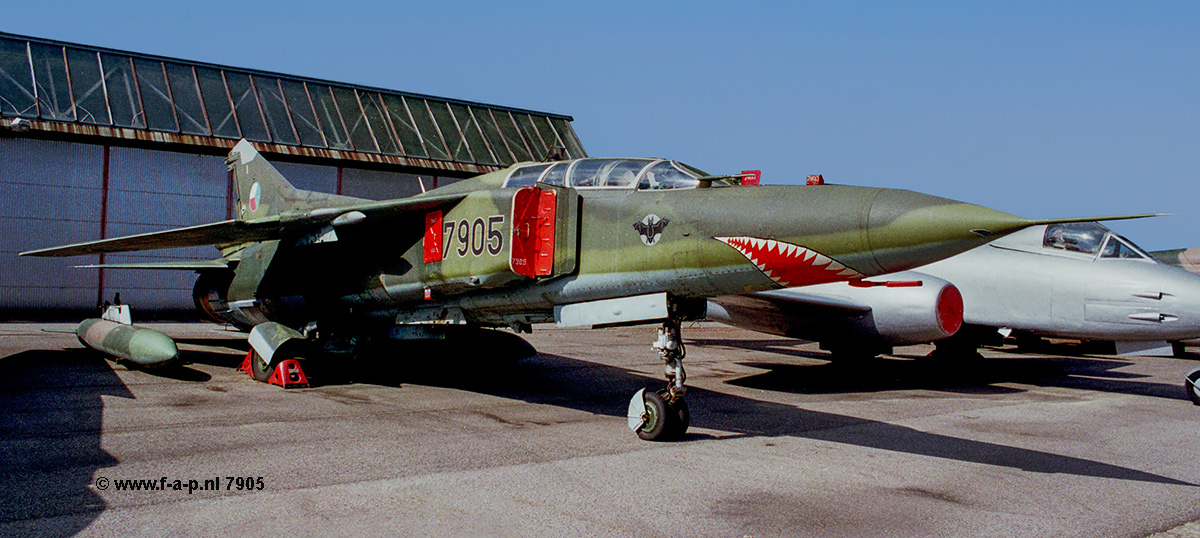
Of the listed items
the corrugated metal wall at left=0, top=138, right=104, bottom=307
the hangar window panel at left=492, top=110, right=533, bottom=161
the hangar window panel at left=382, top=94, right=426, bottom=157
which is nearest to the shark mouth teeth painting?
the corrugated metal wall at left=0, top=138, right=104, bottom=307

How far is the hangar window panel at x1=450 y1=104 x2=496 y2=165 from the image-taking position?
29984 mm

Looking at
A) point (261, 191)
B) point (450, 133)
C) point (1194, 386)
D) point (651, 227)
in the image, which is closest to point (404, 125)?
point (450, 133)

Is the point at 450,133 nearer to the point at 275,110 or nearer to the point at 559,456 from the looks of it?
the point at 275,110

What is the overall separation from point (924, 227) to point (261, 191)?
37.4 ft

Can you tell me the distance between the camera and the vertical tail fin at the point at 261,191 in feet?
41.0

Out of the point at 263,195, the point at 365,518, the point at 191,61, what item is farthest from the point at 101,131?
the point at 365,518

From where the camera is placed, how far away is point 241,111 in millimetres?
25484

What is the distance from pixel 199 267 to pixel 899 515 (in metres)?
11.4

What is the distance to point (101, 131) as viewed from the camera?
22.3m

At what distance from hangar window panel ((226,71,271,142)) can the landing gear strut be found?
2136 centimetres

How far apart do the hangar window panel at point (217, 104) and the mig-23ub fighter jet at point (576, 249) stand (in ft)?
49.4

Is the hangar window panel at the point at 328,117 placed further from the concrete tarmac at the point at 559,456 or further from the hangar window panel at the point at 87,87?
the concrete tarmac at the point at 559,456

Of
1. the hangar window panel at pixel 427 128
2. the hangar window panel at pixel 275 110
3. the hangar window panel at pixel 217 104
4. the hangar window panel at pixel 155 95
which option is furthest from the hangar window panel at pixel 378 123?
the hangar window panel at pixel 155 95

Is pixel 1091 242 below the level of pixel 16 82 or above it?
below
